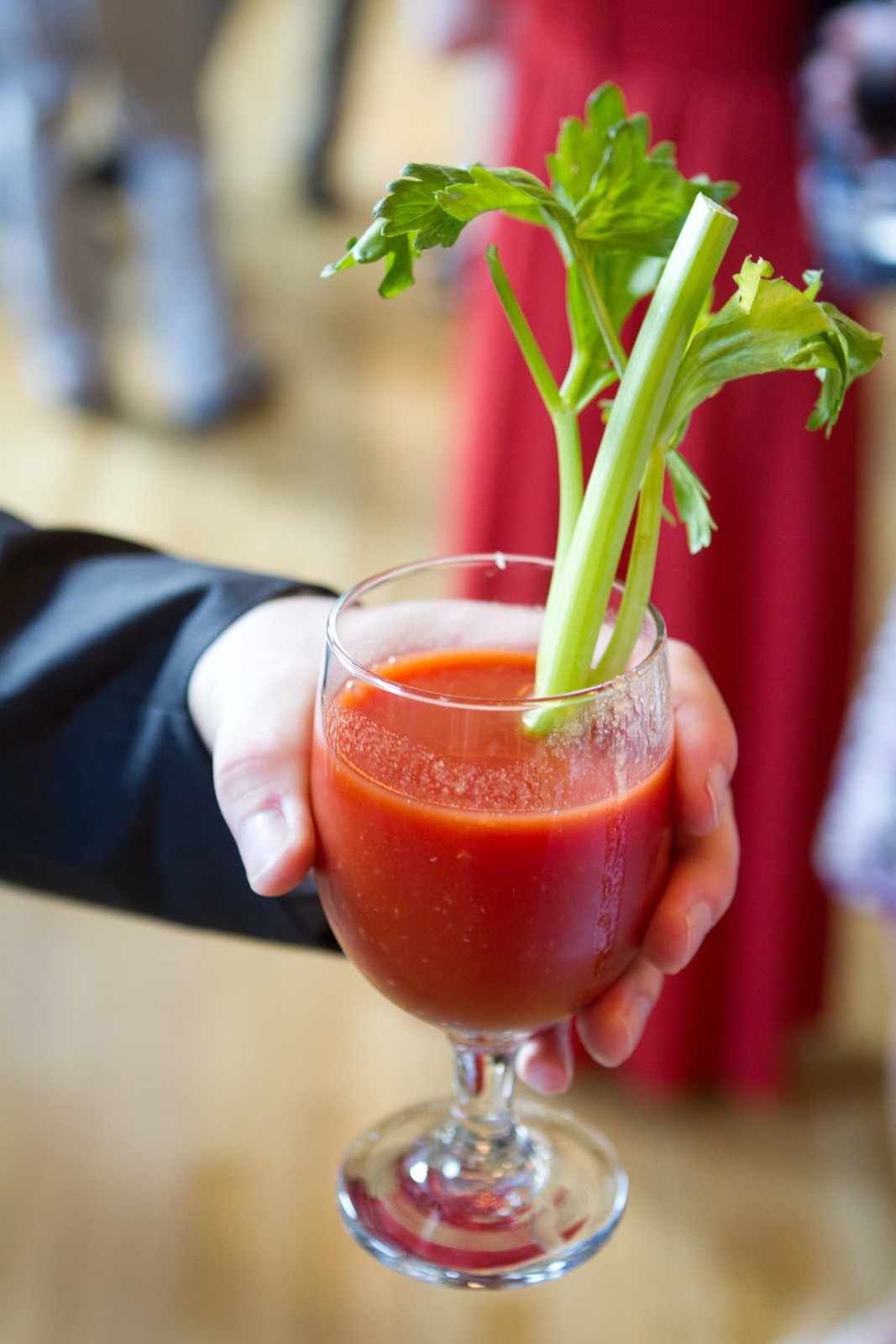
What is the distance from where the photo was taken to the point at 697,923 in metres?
0.69

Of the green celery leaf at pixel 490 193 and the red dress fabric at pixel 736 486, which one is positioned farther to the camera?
the red dress fabric at pixel 736 486

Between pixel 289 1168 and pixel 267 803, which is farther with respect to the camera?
pixel 289 1168

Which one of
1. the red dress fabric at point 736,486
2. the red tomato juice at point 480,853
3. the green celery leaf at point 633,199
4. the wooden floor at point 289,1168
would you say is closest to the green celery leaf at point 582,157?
the green celery leaf at point 633,199

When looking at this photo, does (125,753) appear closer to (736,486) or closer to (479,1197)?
(479,1197)

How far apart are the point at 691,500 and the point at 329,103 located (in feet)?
14.4

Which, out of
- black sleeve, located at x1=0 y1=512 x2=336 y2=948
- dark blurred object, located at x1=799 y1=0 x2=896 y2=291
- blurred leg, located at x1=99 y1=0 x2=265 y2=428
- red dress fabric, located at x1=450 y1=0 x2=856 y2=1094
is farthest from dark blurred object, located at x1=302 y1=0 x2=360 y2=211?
black sleeve, located at x1=0 y1=512 x2=336 y2=948

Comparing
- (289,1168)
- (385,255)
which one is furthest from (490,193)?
(289,1168)

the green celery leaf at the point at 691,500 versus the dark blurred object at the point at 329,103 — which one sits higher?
the green celery leaf at the point at 691,500

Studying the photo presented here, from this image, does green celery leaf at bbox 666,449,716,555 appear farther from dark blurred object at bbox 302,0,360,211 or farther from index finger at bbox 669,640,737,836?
dark blurred object at bbox 302,0,360,211

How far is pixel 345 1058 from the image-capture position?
192 centimetres

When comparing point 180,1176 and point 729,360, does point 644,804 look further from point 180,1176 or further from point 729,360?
point 180,1176

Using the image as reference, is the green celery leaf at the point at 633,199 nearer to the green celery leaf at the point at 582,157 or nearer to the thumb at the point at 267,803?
the green celery leaf at the point at 582,157

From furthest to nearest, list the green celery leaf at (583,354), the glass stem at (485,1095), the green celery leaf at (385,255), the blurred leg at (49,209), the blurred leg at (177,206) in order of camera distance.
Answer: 1. the blurred leg at (177,206)
2. the blurred leg at (49,209)
3. the glass stem at (485,1095)
4. the green celery leaf at (583,354)
5. the green celery leaf at (385,255)

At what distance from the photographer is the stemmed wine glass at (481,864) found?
0.61m
